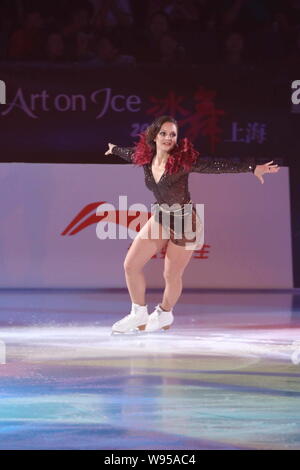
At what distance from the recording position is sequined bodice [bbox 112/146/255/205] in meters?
6.40

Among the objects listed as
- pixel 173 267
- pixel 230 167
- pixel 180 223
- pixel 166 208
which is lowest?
pixel 173 267

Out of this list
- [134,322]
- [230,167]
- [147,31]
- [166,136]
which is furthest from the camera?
[147,31]

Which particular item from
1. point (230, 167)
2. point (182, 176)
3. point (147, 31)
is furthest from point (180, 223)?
point (147, 31)

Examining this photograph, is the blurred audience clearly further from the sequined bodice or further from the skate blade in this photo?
the skate blade

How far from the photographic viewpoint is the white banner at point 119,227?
966cm

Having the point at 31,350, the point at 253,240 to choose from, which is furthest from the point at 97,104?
the point at 31,350

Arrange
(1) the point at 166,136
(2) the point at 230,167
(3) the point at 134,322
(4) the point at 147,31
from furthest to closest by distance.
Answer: (4) the point at 147,31 < (3) the point at 134,322 < (1) the point at 166,136 < (2) the point at 230,167

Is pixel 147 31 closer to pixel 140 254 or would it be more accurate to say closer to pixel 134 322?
pixel 140 254

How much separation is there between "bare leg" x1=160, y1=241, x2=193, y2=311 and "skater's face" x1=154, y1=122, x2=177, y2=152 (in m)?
0.69

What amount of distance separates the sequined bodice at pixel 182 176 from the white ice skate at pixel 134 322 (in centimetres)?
81

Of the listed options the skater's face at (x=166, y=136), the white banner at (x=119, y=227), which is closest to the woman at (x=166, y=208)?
the skater's face at (x=166, y=136)

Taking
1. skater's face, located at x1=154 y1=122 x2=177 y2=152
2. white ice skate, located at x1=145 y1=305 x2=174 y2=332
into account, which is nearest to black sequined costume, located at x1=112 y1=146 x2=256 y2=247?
skater's face, located at x1=154 y1=122 x2=177 y2=152

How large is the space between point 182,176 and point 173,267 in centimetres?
67

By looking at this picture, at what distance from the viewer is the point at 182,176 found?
6.54m
